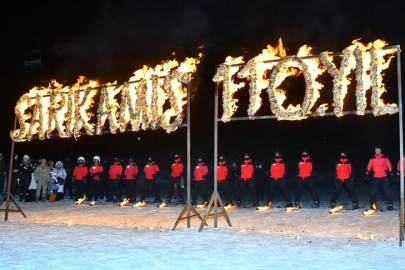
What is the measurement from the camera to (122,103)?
1007 cm

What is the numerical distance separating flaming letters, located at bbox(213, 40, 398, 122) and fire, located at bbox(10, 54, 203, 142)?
3.43ft

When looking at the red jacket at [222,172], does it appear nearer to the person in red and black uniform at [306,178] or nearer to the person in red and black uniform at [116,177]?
the person in red and black uniform at [306,178]

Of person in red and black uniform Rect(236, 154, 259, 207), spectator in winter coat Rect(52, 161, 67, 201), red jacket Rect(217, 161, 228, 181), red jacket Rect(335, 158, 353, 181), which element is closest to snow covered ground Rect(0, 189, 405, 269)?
red jacket Rect(335, 158, 353, 181)

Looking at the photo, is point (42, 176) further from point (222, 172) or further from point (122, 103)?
point (122, 103)

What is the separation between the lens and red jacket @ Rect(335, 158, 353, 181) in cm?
1236

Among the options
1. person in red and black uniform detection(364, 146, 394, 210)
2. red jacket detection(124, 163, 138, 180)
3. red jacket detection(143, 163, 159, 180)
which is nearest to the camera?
person in red and black uniform detection(364, 146, 394, 210)

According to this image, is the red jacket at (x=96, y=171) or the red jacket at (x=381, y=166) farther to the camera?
the red jacket at (x=96, y=171)

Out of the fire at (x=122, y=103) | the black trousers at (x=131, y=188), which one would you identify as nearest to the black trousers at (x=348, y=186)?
the fire at (x=122, y=103)

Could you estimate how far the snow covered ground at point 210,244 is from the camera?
5328mm

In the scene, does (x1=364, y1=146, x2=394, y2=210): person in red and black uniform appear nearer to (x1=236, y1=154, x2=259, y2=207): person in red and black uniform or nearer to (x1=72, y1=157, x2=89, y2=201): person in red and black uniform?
(x1=236, y1=154, x2=259, y2=207): person in red and black uniform

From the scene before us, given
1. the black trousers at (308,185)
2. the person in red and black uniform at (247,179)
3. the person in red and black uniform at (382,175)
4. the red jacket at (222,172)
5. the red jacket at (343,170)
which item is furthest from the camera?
the red jacket at (222,172)

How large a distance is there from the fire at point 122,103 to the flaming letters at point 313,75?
3.43 feet

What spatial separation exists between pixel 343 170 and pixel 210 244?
23.2ft

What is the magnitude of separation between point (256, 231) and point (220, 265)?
3.03 m
